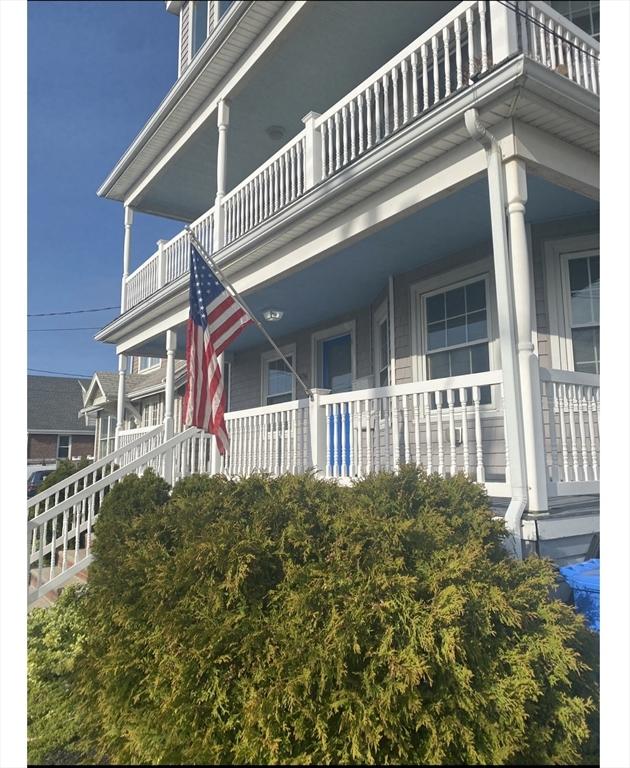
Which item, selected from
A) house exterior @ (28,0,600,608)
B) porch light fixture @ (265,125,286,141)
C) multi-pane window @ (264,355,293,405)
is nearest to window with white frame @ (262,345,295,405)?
multi-pane window @ (264,355,293,405)

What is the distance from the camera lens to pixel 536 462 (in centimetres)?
342

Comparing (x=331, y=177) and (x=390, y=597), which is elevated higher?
(x=331, y=177)

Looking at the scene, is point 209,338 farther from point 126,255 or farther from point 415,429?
point 126,255

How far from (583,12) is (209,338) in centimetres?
547

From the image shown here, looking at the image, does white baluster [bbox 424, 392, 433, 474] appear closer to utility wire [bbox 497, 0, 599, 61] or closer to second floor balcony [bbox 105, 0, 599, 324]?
second floor balcony [bbox 105, 0, 599, 324]

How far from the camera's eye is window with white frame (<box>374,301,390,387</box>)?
23.0 feet

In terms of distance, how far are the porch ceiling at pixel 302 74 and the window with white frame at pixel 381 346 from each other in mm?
3029

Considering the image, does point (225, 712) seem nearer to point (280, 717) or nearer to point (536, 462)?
point (280, 717)

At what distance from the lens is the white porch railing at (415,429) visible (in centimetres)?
394

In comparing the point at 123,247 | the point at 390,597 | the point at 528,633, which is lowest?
the point at 528,633

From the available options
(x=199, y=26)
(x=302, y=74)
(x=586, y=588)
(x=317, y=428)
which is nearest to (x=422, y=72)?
(x=302, y=74)
